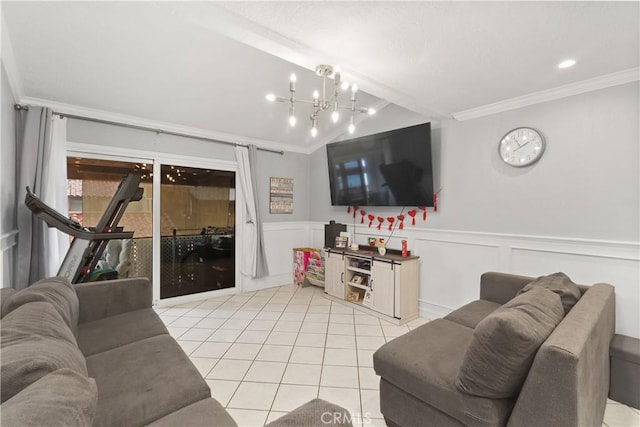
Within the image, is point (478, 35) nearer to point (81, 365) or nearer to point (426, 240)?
point (426, 240)

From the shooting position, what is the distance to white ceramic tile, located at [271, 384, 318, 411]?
1.89 metres

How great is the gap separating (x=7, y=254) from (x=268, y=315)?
245 cm

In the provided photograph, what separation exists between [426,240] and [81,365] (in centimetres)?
329

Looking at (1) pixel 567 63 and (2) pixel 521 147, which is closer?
(1) pixel 567 63

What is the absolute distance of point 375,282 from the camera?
350 centimetres

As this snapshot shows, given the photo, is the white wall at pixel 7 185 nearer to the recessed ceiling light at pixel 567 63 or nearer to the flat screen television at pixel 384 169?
the flat screen television at pixel 384 169

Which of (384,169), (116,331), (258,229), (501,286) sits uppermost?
(384,169)

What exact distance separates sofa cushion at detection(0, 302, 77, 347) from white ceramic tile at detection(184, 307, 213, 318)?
7.40ft

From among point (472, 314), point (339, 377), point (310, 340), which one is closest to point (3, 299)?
point (339, 377)

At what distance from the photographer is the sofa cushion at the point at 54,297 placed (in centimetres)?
142

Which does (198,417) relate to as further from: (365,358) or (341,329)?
(341,329)

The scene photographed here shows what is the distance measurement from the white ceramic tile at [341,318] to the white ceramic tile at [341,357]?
66 cm

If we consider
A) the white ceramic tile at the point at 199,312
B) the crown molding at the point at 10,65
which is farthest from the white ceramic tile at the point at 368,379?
the crown molding at the point at 10,65

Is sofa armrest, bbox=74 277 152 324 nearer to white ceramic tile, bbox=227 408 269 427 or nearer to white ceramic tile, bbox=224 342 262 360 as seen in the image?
white ceramic tile, bbox=224 342 262 360
